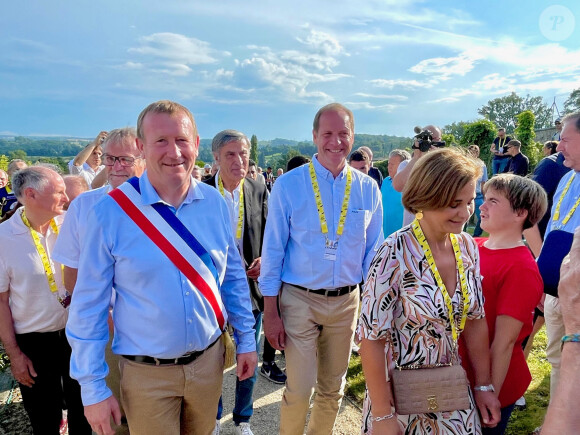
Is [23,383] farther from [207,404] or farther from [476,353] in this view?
[476,353]

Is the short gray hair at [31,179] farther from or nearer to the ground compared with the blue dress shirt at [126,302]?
farther from the ground

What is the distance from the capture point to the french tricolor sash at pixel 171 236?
186cm

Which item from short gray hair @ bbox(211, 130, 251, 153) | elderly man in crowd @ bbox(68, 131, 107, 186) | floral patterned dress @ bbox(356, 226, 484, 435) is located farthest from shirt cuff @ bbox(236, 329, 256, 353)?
elderly man in crowd @ bbox(68, 131, 107, 186)

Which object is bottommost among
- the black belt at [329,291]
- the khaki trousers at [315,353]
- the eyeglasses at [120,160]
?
the khaki trousers at [315,353]

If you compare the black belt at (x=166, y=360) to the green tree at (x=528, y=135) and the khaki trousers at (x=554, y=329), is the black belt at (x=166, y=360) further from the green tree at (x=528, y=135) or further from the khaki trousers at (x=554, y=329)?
the green tree at (x=528, y=135)

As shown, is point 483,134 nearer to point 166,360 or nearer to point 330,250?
point 330,250

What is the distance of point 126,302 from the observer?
1.87 metres

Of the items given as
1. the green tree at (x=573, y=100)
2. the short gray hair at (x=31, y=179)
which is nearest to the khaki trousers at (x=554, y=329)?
the short gray hair at (x=31, y=179)

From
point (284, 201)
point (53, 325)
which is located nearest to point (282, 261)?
point (284, 201)

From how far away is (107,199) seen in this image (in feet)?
6.08

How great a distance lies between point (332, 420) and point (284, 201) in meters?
1.68

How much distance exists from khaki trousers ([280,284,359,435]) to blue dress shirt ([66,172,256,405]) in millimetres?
916

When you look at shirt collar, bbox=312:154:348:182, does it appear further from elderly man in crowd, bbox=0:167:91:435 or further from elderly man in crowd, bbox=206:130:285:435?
elderly man in crowd, bbox=0:167:91:435

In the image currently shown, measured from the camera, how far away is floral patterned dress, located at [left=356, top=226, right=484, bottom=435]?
1.78 meters
